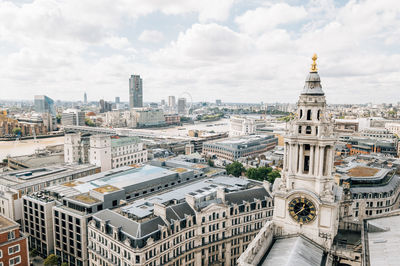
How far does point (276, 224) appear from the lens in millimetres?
35719

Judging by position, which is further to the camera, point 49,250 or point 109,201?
point 49,250

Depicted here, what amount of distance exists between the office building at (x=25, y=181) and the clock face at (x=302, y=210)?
221ft

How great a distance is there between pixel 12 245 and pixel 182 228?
29.1 meters

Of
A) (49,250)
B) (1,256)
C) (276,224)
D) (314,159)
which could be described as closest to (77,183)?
(49,250)

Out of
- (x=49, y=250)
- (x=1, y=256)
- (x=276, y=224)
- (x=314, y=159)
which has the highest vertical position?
(x=314, y=159)

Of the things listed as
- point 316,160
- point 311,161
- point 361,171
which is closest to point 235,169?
point 361,171

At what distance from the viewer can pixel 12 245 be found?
1939 inches

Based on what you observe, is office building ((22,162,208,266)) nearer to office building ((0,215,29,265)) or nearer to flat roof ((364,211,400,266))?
office building ((0,215,29,265))

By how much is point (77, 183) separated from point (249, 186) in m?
43.8

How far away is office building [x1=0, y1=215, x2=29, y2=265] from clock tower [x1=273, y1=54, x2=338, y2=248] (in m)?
44.7

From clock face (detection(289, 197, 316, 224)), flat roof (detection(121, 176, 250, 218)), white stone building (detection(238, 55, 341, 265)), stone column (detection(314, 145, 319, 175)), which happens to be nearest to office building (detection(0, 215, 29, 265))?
flat roof (detection(121, 176, 250, 218))

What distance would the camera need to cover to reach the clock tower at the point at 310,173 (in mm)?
33031

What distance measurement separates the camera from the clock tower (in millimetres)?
33031

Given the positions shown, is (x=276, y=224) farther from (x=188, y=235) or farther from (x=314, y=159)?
(x=188, y=235)
